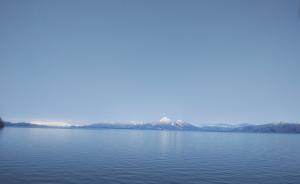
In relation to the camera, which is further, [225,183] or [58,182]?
[225,183]

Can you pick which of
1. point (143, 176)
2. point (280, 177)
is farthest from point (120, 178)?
point (280, 177)

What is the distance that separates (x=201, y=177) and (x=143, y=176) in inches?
455

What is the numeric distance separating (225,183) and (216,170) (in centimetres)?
1196

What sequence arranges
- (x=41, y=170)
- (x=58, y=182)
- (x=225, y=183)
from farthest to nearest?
(x=41, y=170) → (x=225, y=183) → (x=58, y=182)

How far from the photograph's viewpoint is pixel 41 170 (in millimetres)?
44969

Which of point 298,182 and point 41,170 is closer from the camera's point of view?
point 298,182

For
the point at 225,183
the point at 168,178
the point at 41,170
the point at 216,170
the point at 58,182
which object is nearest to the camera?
the point at 58,182

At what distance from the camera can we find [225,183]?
129 feet

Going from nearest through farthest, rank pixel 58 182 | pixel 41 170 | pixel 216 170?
1. pixel 58 182
2. pixel 41 170
3. pixel 216 170

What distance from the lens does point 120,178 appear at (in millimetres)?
40844

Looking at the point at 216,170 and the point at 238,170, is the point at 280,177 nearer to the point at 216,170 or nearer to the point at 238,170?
the point at 238,170

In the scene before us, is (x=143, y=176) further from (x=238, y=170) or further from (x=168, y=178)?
(x=238, y=170)

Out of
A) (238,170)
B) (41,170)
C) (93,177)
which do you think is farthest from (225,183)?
(41,170)

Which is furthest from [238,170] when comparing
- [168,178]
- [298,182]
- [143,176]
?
[143,176]
